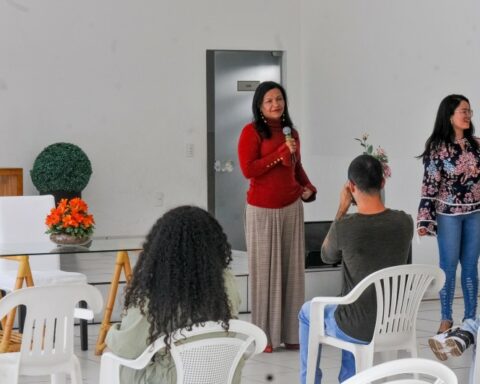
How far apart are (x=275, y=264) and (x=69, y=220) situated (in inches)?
47.4

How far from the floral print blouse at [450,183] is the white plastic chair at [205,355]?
9.73 ft

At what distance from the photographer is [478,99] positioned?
24.8 ft

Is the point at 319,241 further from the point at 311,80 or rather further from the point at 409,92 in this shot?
the point at 311,80

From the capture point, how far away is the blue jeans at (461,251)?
18.4ft

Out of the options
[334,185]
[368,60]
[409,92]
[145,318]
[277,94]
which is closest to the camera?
[145,318]

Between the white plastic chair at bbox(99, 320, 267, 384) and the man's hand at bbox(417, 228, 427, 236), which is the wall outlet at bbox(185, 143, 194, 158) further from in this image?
the white plastic chair at bbox(99, 320, 267, 384)

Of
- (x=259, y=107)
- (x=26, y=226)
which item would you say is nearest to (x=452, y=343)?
(x=259, y=107)

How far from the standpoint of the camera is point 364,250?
3.95 metres

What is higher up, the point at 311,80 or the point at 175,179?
the point at 311,80

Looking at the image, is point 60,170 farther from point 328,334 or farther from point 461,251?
point 328,334

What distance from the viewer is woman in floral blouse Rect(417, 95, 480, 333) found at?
18.3 ft

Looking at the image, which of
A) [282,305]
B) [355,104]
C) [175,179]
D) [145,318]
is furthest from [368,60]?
[145,318]

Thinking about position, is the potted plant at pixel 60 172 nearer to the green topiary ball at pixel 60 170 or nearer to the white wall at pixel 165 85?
the green topiary ball at pixel 60 170

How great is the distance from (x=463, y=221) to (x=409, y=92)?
120 inches
